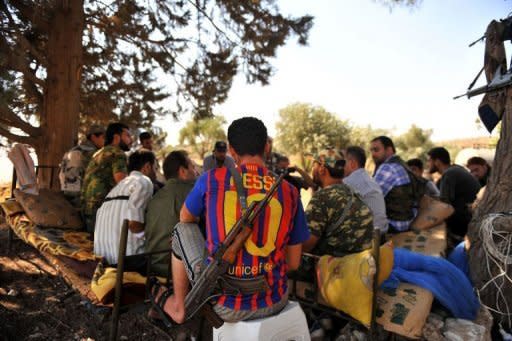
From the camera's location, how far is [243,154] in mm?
1854

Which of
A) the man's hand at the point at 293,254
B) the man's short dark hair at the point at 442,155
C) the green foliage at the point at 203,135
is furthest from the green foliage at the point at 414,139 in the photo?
the man's hand at the point at 293,254

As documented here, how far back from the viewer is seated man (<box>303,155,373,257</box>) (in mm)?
2971

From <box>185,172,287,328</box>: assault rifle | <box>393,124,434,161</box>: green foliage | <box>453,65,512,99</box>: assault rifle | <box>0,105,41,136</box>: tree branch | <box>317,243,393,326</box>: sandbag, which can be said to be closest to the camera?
<box>185,172,287,328</box>: assault rifle

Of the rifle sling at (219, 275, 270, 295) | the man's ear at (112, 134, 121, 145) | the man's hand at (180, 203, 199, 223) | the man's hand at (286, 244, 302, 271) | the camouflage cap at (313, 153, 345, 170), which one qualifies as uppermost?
the man's ear at (112, 134, 121, 145)

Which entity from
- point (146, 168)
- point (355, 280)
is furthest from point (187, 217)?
point (146, 168)

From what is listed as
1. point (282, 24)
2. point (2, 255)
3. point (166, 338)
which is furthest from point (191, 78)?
point (166, 338)

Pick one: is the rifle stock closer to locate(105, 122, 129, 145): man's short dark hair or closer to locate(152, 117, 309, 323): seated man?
locate(152, 117, 309, 323): seated man

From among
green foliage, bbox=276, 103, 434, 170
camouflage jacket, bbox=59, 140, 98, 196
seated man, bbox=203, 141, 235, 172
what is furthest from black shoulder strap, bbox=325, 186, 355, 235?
green foliage, bbox=276, 103, 434, 170

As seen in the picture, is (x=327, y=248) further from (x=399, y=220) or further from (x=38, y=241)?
(x=38, y=241)

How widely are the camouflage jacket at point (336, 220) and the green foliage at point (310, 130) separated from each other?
25614 millimetres

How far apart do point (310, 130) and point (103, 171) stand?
26.3m

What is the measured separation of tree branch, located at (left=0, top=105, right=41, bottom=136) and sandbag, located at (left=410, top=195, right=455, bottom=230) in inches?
234

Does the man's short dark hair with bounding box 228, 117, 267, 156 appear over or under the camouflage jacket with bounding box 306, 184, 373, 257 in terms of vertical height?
over

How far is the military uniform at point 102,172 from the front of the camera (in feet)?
14.3
